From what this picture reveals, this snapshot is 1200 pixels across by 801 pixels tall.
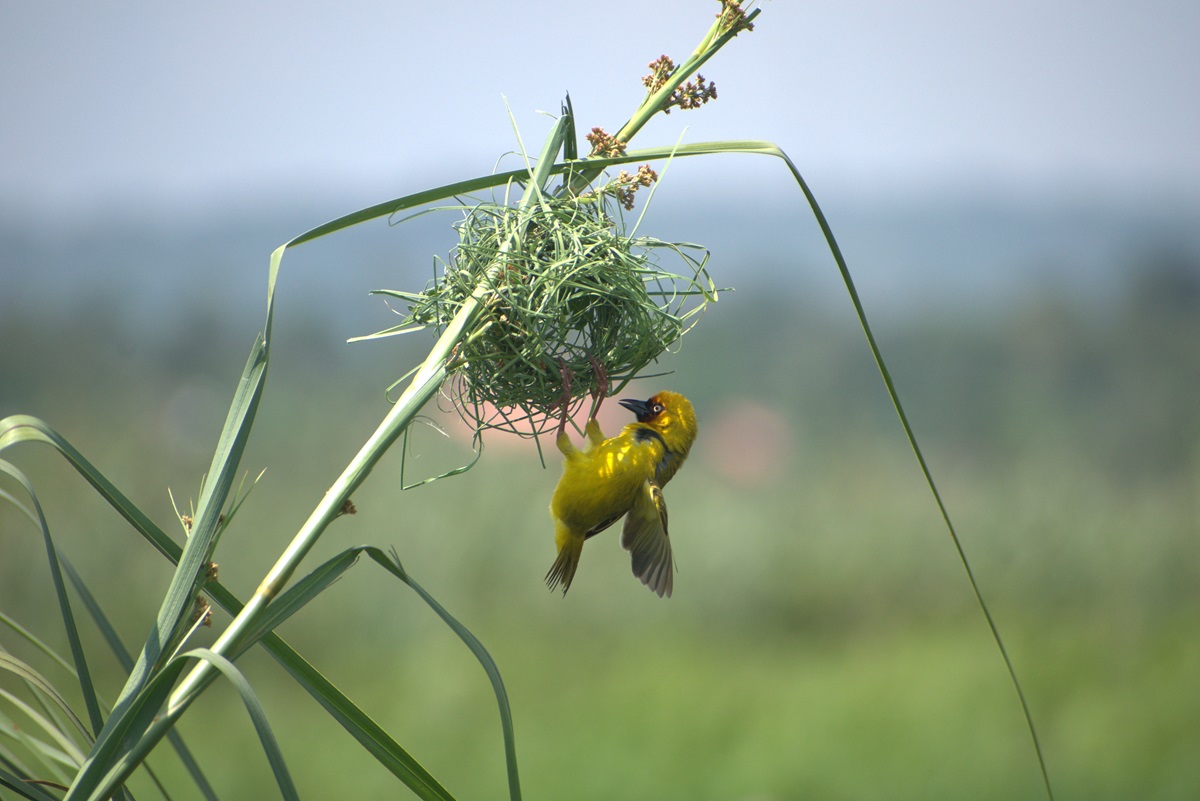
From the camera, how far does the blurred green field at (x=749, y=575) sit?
6910mm

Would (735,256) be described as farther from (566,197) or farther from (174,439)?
(566,197)

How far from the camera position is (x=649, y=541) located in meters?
2.65

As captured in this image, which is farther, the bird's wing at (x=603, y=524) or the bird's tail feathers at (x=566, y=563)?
A: the bird's wing at (x=603, y=524)

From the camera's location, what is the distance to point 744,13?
1.47 m

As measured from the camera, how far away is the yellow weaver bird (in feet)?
7.93

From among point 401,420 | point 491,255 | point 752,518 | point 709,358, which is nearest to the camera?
point 401,420

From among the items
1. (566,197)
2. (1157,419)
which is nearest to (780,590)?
(1157,419)

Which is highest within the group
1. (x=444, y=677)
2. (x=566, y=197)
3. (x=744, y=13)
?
(x=744, y=13)

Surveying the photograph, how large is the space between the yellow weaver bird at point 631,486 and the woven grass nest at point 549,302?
0.53 metres

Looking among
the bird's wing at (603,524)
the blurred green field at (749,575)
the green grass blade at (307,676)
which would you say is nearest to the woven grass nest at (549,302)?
Answer: the green grass blade at (307,676)

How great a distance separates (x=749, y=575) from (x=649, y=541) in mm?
5917

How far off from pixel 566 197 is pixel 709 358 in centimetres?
780

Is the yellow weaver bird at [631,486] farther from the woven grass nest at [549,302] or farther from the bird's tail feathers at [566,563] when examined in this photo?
the woven grass nest at [549,302]

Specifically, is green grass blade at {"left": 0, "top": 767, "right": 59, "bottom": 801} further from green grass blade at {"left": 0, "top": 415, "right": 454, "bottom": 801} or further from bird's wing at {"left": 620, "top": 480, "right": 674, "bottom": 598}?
bird's wing at {"left": 620, "top": 480, "right": 674, "bottom": 598}
